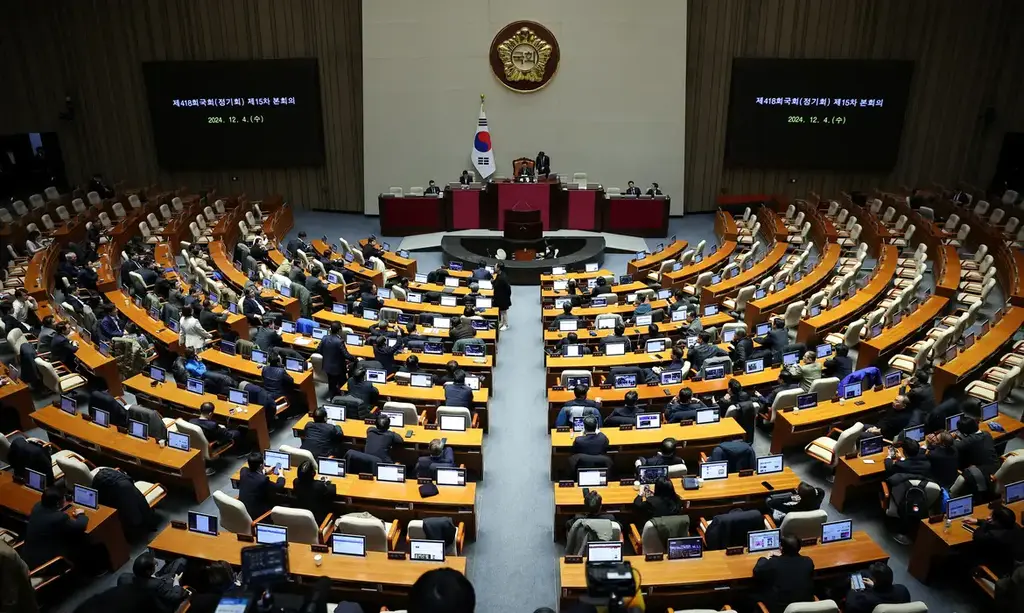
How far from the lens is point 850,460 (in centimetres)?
802

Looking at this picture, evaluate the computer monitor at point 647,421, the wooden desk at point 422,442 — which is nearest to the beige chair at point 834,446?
the computer monitor at point 647,421

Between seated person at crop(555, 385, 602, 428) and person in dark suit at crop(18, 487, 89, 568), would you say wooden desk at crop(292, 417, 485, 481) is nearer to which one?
seated person at crop(555, 385, 602, 428)

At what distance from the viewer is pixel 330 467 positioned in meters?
7.68

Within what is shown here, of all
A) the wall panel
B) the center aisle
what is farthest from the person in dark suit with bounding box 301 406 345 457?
the wall panel

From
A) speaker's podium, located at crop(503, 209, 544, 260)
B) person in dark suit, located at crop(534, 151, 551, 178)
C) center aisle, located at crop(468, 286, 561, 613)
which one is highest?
person in dark suit, located at crop(534, 151, 551, 178)

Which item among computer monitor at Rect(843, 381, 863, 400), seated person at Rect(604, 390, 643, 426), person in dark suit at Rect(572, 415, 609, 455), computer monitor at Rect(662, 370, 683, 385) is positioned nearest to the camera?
person in dark suit at Rect(572, 415, 609, 455)

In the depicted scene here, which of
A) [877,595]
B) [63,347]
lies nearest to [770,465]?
[877,595]

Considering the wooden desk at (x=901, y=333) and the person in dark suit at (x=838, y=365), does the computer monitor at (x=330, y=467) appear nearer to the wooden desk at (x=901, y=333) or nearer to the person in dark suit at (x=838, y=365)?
the person in dark suit at (x=838, y=365)

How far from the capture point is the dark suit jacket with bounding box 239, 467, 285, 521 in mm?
7246

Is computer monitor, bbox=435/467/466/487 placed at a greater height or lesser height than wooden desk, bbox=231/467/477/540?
greater

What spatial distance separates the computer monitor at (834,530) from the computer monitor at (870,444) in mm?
1753

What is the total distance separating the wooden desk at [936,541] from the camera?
264 inches

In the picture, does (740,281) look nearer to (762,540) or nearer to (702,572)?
(762,540)

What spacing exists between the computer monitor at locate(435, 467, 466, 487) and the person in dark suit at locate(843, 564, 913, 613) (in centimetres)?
387
